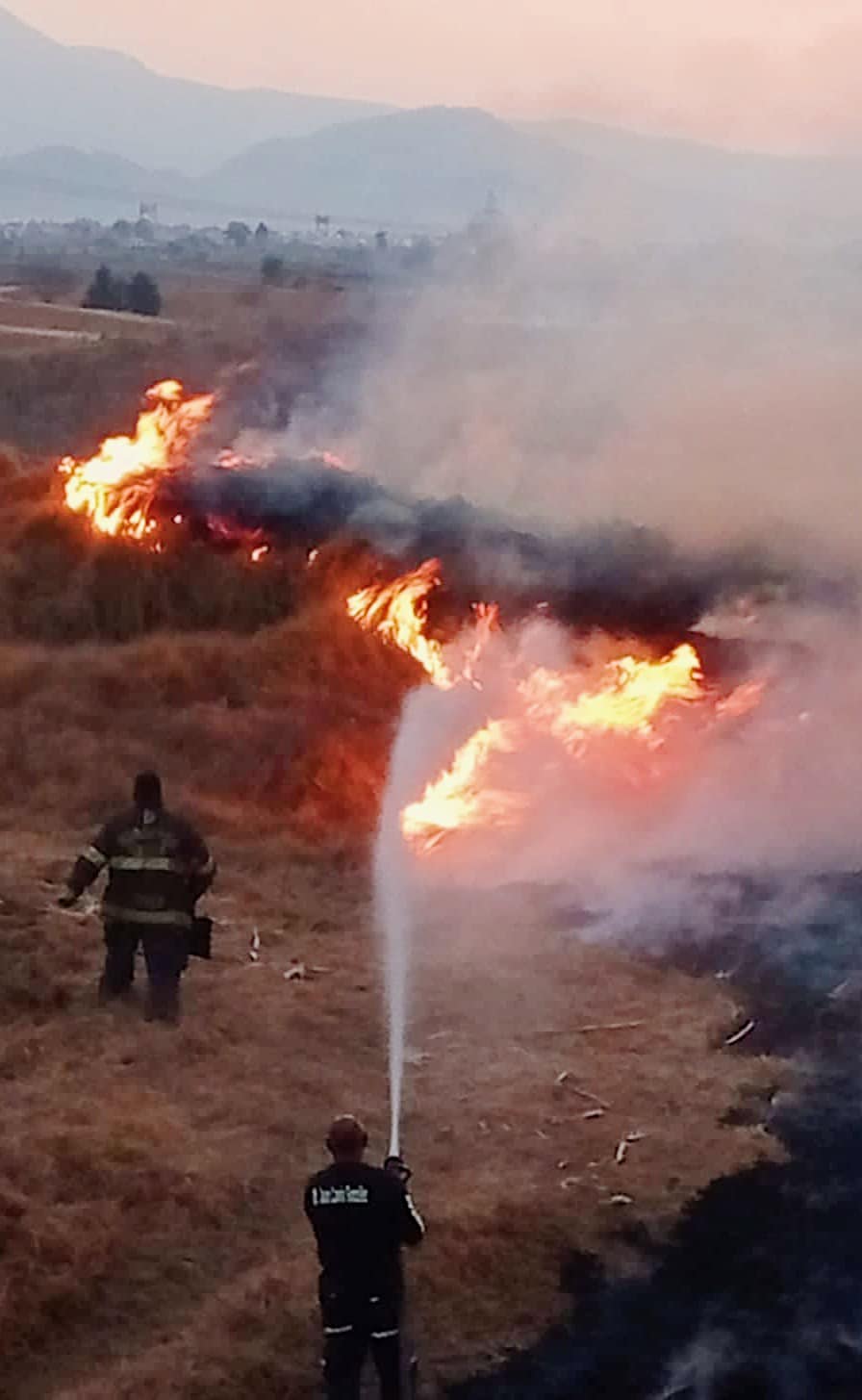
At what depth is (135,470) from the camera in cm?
2358

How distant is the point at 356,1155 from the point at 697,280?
60.3ft

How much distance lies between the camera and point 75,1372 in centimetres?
889

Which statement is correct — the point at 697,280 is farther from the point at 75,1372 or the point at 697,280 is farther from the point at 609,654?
the point at 75,1372

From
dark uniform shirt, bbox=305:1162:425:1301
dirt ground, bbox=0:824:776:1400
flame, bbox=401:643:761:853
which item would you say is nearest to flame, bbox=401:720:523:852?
flame, bbox=401:643:761:853

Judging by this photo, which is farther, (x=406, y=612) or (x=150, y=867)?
(x=406, y=612)

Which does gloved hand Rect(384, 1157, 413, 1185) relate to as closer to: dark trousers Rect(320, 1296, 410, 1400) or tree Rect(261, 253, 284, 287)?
dark trousers Rect(320, 1296, 410, 1400)

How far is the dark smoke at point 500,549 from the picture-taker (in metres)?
18.6

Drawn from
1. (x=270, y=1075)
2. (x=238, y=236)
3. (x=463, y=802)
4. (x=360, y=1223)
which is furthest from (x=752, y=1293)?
(x=238, y=236)

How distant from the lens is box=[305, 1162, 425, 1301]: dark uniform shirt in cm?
764

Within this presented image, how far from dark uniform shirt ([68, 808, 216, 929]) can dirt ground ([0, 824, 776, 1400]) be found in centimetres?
82

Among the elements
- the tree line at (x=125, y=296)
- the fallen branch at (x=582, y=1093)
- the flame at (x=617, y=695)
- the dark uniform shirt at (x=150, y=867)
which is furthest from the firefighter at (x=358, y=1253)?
the tree line at (x=125, y=296)

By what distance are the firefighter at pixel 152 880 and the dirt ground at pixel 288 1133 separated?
0.50 metres

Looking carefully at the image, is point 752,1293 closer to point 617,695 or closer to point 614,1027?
point 614,1027

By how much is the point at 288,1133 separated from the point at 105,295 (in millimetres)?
60014
